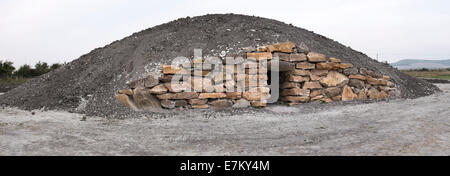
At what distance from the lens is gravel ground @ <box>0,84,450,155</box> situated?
5.20 metres

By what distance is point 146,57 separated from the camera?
10273mm

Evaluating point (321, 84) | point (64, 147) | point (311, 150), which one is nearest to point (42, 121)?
point (64, 147)

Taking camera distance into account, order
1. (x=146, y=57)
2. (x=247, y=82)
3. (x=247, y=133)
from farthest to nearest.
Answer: (x=146, y=57)
(x=247, y=82)
(x=247, y=133)

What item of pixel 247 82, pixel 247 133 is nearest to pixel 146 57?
pixel 247 82

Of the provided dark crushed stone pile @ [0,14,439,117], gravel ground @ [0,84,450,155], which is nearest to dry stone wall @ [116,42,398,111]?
dark crushed stone pile @ [0,14,439,117]

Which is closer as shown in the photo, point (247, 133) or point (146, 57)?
point (247, 133)

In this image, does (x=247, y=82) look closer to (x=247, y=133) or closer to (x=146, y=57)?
(x=146, y=57)

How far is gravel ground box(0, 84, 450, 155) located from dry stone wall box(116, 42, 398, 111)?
2.79ft

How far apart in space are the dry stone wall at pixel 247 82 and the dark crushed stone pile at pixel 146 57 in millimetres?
380

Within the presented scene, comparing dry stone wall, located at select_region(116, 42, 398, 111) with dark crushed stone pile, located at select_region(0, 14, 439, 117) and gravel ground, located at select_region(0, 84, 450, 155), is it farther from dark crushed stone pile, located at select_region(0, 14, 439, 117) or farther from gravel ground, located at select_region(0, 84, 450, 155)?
gravel ground, located at select_region(0, 84, 450, 155)

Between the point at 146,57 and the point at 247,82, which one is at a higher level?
the point at 146,57

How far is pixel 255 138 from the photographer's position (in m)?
6.18

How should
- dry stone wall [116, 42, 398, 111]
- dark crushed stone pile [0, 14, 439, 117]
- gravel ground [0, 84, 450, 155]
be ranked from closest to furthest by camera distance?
gravel ground [0, 84, 450, 155]
dry stone wall [116, 42, 398, 111]
dark crushed stone pile [0, 14, 439, 117]

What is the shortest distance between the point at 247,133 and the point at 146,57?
4.75 m
